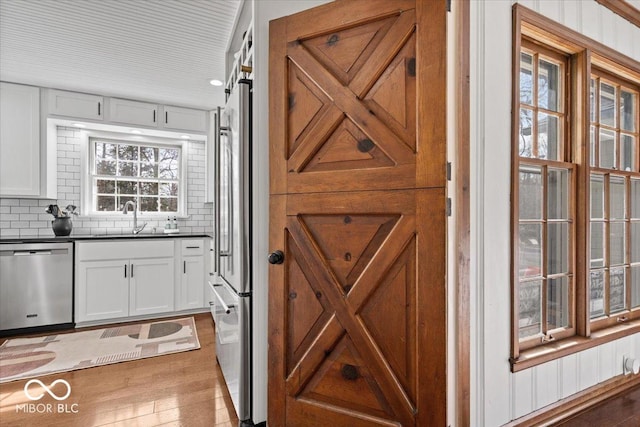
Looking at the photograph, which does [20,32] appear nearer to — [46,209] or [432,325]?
[46,209]

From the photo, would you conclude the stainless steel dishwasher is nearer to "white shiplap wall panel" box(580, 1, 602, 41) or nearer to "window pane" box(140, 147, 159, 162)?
"window pane" box(140, 147, 159, 162)

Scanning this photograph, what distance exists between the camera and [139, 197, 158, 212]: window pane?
445 cm

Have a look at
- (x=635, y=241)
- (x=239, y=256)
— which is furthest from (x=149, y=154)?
(x=635, y=241)

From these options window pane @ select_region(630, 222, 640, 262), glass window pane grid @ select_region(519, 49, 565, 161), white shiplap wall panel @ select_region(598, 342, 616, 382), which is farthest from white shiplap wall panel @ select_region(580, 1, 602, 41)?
white shiplap wall panel @ select_region(598, 342, 616, 382)

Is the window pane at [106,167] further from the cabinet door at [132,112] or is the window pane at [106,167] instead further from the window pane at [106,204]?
the cabinet door at [132,112]

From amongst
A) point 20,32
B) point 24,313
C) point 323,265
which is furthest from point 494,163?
point 24,313

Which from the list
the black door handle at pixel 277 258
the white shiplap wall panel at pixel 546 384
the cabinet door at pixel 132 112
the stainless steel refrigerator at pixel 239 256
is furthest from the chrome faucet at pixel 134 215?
the white shiplap wall panel at pixel 546 384

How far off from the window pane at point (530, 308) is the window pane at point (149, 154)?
460 centimetres

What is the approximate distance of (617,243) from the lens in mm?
2275

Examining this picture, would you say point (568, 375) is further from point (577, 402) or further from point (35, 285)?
point (35, 285)

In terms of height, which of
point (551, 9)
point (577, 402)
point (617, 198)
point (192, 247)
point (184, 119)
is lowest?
point (577, 402)

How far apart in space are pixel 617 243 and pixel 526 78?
1456 millimetres

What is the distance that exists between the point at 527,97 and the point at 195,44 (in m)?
2.66

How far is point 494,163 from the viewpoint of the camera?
1520 mm
